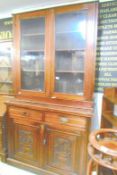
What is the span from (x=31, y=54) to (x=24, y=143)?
1.16 m

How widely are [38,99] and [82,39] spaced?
0.90m

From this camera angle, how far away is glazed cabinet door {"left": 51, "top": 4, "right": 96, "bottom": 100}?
187cm

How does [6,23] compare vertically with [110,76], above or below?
above

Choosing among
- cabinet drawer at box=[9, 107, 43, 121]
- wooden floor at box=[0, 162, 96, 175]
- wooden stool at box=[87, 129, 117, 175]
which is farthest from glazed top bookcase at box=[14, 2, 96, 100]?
wooden floor at box=[0, 162, 96, 175]

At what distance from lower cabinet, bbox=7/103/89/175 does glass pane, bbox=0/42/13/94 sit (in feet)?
1.92

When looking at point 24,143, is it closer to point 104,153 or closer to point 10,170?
point 10,170

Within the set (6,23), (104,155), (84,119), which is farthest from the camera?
(6,23)

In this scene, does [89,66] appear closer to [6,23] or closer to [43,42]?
[43,42]

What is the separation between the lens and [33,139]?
85.9 inches

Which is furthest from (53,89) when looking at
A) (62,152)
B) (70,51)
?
(62,152)

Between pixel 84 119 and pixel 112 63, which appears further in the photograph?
pixel 112 63

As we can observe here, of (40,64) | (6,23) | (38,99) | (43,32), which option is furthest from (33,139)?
(6,23)

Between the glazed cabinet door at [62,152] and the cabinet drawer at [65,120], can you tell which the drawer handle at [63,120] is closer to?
the cabinet drawer at [65,120]

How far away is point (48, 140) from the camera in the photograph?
2.09m
